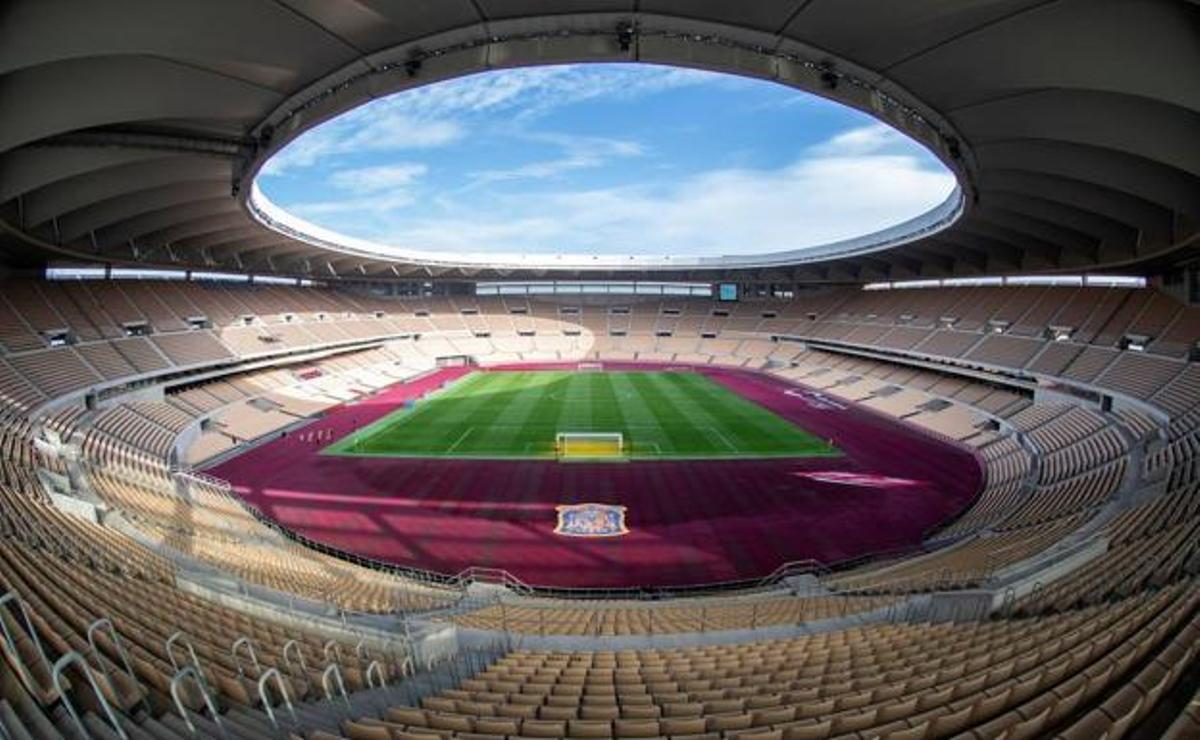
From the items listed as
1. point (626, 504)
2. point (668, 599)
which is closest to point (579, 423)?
point (626, 504)

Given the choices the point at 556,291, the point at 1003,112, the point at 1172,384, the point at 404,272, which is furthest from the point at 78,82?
the point at 556,291

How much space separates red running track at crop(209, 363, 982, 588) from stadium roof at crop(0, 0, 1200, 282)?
11968 millimetres

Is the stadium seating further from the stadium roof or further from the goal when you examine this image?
Result: the goal

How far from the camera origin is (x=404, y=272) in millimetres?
60719

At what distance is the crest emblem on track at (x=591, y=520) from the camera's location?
2016cm

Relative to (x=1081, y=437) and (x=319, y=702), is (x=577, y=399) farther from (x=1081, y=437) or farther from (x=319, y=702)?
(x=319, y=702)

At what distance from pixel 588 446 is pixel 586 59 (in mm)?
20778

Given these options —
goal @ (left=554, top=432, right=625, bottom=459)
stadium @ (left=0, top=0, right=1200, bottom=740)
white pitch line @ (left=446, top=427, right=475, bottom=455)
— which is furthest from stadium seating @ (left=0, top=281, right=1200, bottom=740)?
goal @ (left=554, top=432, right=625, bottom=459)

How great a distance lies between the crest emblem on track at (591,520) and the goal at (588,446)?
6.66 meters

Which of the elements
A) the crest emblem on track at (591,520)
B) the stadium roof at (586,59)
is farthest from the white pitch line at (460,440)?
the stadium roof at (586,59)

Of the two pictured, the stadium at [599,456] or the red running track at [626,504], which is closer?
the stadium at [599,456]

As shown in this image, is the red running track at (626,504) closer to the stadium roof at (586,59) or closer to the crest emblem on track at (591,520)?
the crest emblem on track at (591,520)

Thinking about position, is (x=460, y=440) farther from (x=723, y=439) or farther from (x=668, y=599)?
(x=668, y=599)

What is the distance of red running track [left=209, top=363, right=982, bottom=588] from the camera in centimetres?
1825
